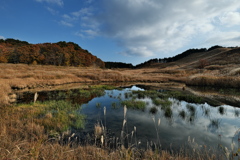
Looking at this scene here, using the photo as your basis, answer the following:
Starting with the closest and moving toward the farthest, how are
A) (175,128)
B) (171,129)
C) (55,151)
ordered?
1. (55,151)
2. (171,129)
3. (175,128)

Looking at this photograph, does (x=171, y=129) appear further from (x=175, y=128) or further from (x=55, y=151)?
(x=55, y=151)

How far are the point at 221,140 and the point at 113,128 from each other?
217 inches

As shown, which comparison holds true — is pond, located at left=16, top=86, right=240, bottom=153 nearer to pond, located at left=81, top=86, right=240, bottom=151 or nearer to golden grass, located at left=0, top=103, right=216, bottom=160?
pond, located at left=81, top=86, right=240, bottom=151

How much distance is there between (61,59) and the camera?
79438 mm

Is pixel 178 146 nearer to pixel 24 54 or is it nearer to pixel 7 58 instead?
pixel 24 54

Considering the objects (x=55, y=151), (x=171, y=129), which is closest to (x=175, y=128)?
(x=171, y=129)

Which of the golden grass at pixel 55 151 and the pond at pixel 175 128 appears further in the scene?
the pond at pixel 175 128

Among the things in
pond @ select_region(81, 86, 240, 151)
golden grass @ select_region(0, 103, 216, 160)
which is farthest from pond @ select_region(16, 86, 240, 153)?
golden grass @ select_region(0, 103, 216, 160)

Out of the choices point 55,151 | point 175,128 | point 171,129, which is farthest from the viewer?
point 175,128

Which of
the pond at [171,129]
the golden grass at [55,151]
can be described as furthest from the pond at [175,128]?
the golden grass at [55,151]

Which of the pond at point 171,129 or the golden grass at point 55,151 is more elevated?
the golden grass at point 55,151

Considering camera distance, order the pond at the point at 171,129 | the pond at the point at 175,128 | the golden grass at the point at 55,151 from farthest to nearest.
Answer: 1. the pond at the point at 175,128
2. the pond at the point at 171,129
3. the golden grass at the point at 55,151

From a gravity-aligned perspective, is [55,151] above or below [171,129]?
above

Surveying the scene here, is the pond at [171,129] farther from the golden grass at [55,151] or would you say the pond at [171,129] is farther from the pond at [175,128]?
the golden grass at [55,151]
